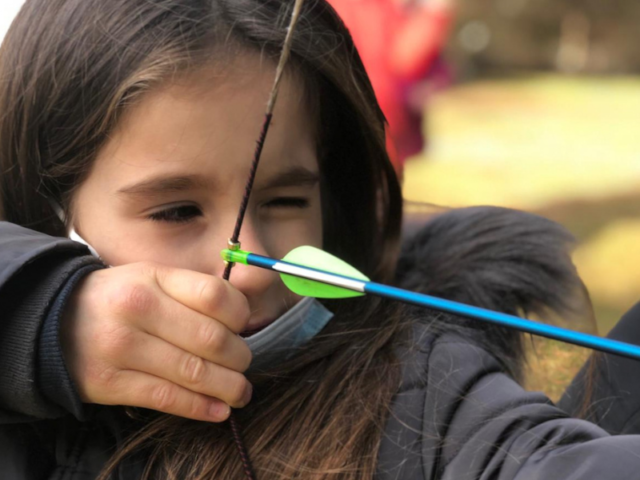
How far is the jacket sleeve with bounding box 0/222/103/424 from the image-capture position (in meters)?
0.77

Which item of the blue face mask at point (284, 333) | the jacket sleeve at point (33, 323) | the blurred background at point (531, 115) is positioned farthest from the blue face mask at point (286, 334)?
the blurred background at point (531, 115)

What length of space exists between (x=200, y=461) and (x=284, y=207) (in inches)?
11.7

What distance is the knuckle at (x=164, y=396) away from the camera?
77 centimetres

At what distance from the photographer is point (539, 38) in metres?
8.19

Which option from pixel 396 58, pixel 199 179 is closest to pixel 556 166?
pixel 396 58

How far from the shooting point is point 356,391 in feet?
2.89

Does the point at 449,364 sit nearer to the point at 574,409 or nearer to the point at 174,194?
the point at 574,409

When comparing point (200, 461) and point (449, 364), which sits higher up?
point (449, 364)

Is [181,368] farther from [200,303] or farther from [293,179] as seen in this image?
[293,179]

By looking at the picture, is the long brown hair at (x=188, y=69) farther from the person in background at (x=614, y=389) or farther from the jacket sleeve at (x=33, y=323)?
the person in background at (x=614, y=389)

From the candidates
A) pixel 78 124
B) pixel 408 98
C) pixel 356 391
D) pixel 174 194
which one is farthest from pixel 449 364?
pixel 408 98

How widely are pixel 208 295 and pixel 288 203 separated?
8.6 inches

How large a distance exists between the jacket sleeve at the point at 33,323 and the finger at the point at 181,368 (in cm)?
7

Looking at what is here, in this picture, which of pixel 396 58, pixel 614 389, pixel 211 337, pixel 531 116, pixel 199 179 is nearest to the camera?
pixel 211 337
